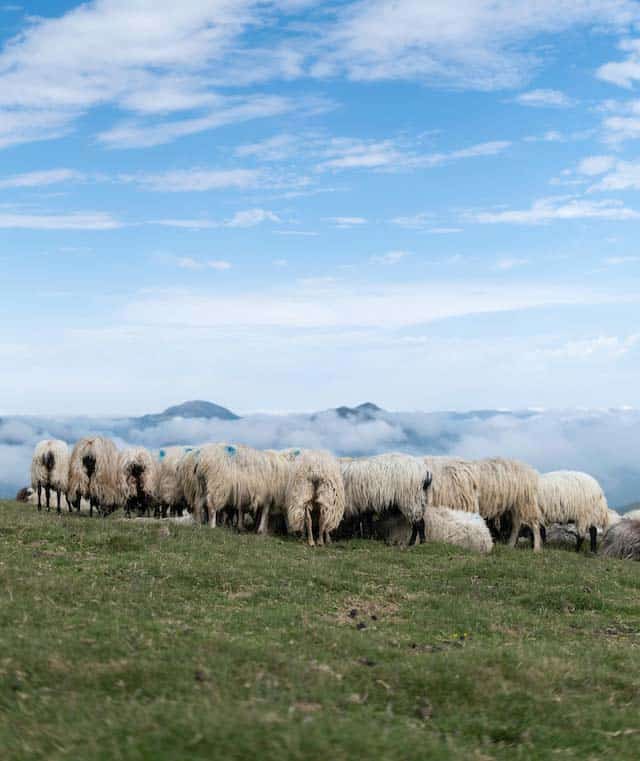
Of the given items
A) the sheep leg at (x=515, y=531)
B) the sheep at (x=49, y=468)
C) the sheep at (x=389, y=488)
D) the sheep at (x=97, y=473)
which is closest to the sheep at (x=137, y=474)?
the sheep at (x=97, y=473)

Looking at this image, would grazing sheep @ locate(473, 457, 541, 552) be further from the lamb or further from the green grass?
the green grass

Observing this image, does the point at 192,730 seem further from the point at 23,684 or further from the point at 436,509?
the point at 436,509

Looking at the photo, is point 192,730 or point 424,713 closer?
point 192,730

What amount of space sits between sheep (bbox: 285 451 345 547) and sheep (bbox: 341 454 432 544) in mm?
1026

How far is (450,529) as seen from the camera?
2439 cm

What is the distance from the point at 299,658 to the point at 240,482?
15.1 meters

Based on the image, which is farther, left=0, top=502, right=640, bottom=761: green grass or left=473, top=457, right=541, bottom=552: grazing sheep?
left=473, top=457, right=541, bottom=552: grazing sheep

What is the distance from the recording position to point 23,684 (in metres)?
8.94

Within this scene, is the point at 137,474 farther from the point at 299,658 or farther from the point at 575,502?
the point at 299,658

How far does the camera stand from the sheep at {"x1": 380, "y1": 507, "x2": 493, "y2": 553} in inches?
947

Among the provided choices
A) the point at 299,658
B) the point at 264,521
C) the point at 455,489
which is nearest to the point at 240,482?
the point at 264,521

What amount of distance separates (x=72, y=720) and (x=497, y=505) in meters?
20.5

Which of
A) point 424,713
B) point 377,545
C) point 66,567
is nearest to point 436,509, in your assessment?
point 377,545

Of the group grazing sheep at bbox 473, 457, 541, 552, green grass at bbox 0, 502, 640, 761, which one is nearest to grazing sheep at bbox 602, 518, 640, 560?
grazing sheep at bbox 473, 457, 541, 552
